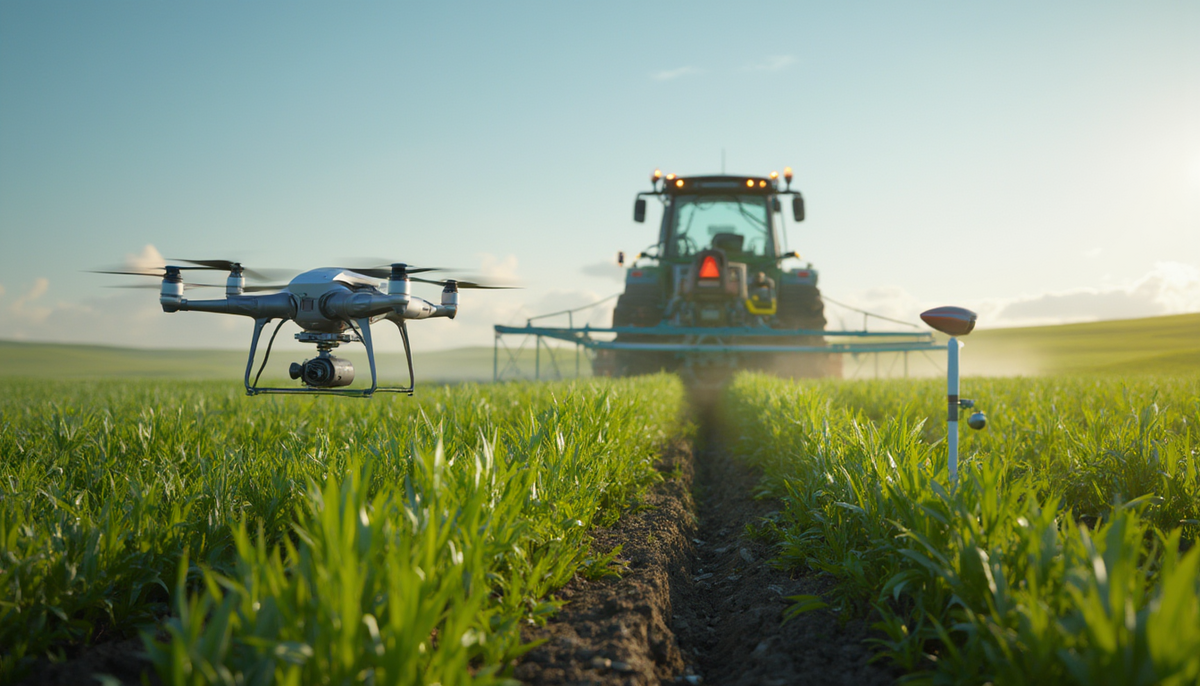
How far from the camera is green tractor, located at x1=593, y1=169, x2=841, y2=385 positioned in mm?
11469

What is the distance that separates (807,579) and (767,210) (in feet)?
34.6

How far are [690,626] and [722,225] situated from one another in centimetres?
1060

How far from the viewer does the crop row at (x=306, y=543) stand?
149cm

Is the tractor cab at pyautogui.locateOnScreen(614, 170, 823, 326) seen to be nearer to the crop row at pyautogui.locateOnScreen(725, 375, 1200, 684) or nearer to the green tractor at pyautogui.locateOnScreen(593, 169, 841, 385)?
the green tractor at pyautogui.locateOnScreen(593, 169, 841, 385)

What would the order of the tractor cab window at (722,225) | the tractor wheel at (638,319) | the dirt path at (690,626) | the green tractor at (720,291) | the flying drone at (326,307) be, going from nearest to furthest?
the dirt path at (690,626) < the flying drone at (326,307) < the green tractor at (720,291) < the tractor wheel at (638,319) < the tractor cab window at (722,225)

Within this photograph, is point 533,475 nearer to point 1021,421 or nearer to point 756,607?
point 756,607

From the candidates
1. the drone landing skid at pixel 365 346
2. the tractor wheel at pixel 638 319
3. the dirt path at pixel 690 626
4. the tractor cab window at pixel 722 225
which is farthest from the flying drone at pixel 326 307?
the tractor cab window at pixel 722 225

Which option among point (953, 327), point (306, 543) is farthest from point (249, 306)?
point (953, 327)

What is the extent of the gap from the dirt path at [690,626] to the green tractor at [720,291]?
753 centimetres

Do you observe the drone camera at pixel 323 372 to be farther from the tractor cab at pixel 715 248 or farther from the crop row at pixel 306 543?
the tractor cab at pixel 715 248

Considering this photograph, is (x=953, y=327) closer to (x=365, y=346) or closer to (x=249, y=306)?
(x=365, y=346)

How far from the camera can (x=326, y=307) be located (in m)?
2.82

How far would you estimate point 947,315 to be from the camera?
10.4ft

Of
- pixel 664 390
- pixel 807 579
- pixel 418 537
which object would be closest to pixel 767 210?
pixel 664 390
